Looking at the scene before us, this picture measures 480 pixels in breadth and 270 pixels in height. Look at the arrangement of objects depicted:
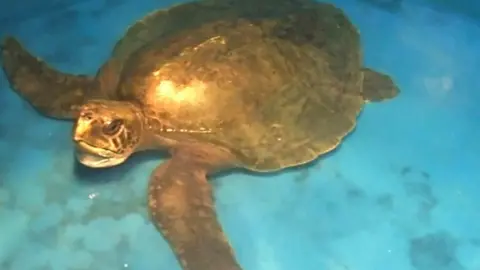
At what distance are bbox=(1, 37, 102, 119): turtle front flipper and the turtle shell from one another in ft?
0.36

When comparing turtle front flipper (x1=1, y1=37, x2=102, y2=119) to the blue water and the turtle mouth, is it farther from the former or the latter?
the turtle mouth

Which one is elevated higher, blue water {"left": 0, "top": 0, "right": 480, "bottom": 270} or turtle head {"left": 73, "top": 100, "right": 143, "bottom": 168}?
turtle head {"left": 73, "top": 100, "right": 143, "bottom": 168}

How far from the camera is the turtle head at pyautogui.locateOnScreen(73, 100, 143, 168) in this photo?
52.1 inches

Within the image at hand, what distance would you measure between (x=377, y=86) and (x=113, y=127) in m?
0.64

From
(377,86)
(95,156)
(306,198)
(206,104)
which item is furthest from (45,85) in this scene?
(377,86)

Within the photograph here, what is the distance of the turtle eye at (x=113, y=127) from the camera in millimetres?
1345

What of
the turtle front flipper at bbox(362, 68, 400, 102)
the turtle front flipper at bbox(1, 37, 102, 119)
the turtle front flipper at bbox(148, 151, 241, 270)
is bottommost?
the turtle front flipper at bbox(148, 151, 241, 270)

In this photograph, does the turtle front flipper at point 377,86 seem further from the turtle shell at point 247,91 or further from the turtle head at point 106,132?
the turtle head at point 106,132

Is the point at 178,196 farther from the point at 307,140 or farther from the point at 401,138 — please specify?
the point at 401,138

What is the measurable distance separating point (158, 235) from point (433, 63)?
2.80ft

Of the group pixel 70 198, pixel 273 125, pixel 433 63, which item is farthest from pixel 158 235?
pixel 433 63

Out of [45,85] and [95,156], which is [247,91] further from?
[45,85]

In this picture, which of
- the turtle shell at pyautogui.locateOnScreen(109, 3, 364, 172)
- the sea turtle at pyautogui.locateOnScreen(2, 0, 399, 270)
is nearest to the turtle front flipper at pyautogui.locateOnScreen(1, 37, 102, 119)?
the sea turtle at pyautogui.locateOnScreen(2, 0, 399, 270)

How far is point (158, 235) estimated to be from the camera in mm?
1398
